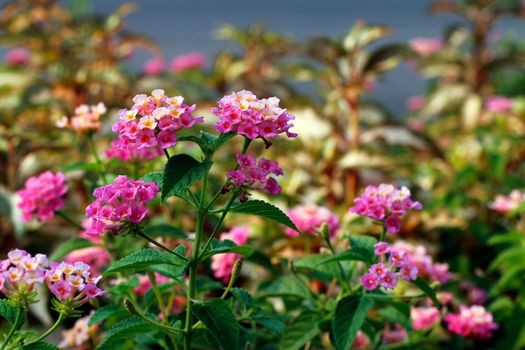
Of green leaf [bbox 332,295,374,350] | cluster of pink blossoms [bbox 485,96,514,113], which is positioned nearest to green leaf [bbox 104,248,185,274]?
green leaf [bbox 332,295,374,350]

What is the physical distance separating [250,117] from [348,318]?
395 mm

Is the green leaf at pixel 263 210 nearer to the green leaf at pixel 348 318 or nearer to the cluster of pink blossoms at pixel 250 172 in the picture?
the cluster of pink blossoms at pixel 250 172

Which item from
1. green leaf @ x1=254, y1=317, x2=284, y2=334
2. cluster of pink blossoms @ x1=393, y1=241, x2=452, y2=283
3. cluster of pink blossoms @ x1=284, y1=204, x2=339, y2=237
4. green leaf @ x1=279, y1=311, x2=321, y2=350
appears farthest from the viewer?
cluster of pink blossoms @ x1=284, y1=204, x2=339, y2=237

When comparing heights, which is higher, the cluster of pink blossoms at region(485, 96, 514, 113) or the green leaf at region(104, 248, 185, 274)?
the cluster of pink blossoms at region(485, 96, 514, 113)

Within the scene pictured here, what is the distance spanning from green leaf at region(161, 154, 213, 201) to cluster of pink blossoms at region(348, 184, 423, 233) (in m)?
0.32

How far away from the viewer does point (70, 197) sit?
2693 mm

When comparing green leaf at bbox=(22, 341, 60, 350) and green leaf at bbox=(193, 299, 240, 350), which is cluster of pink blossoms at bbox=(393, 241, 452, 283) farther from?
green leaf at bbox=(22, 341, 60, 350)

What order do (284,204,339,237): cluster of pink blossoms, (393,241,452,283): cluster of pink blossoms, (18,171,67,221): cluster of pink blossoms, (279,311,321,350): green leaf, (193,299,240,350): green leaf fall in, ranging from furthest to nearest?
(284,204,339,237): cluster of pink blossoms → (393,241,452,283): cluster of pink blossoms → (18,171,67,221): cluster of pink blossoms → (279,311,321,350): green leaf → (193,299,240,350): green leaf

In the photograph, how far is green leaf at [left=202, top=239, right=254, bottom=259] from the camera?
45.2 inches

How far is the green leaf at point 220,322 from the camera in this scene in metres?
1.13

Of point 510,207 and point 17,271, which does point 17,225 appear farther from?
point 510,207

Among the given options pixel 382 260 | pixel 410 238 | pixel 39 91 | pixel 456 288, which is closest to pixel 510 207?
pixel 456 288

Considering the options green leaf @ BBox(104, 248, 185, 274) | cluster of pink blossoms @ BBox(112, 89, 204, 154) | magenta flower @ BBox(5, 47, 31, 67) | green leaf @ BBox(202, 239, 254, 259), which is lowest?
magenta flower @ BBox(5, 47, 31, 67)

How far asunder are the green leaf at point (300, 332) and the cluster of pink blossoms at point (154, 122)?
0.50 meters
